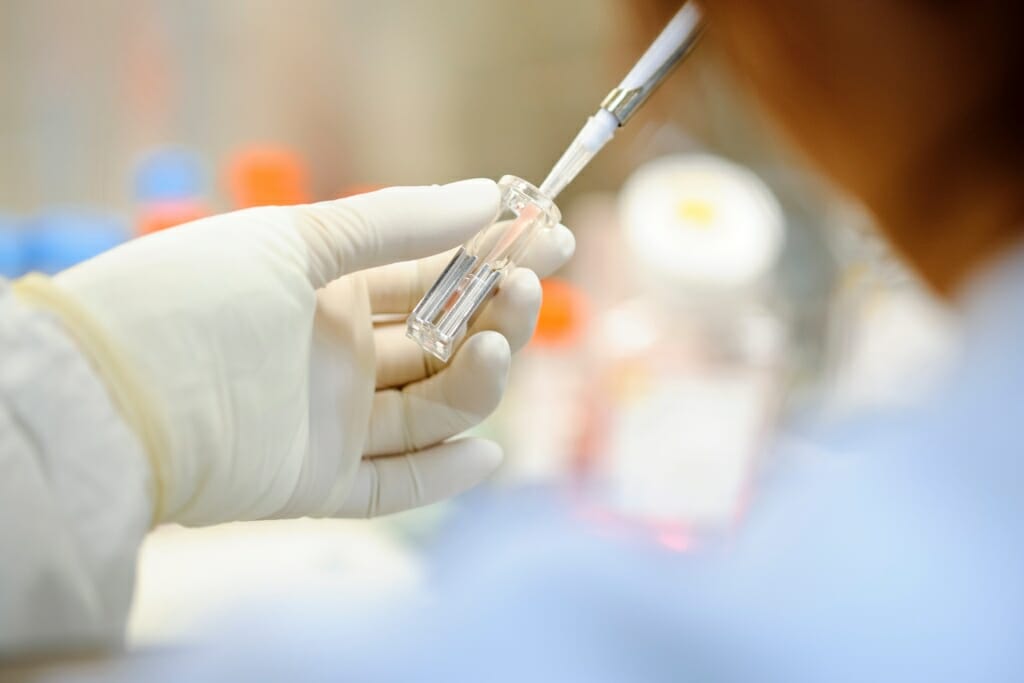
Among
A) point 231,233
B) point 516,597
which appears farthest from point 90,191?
point 516,597

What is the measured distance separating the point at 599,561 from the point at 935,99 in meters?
0.32

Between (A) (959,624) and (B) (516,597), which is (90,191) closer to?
(B) (516,597)

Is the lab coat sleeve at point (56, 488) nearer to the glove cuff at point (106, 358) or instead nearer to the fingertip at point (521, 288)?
the glove cuff at point (106, 358)

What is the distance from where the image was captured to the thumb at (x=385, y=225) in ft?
1.86

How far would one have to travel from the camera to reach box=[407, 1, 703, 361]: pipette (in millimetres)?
580

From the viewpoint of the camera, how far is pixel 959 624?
0.43 metres

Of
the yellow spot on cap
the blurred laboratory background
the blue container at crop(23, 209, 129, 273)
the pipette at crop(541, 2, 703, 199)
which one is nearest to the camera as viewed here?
the pipette at crop(541, 2, 703, 199)

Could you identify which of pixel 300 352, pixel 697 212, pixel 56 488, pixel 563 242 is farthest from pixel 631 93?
pixel 697 212

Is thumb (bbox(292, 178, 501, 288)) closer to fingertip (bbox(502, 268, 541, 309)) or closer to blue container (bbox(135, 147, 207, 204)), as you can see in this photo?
fingertip (bbox(502, 268, 541, 309))

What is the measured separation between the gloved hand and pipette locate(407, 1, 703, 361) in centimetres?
1

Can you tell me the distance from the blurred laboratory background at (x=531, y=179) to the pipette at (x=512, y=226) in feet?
2.04

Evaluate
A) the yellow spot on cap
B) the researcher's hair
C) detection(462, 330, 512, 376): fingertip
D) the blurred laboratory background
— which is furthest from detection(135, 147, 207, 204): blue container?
the researcher's hair

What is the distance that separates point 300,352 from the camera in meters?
0.57

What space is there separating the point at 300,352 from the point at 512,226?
0.54 feet
